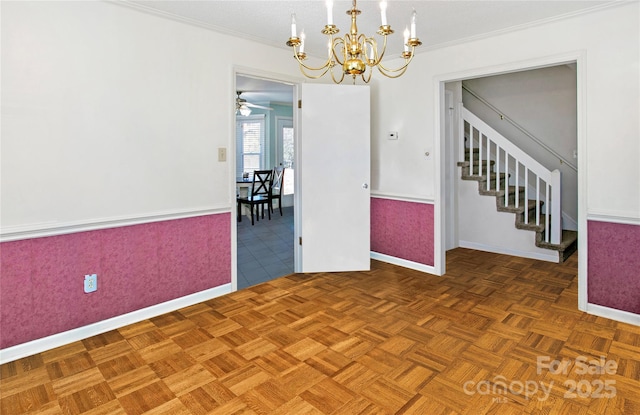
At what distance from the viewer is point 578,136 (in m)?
2.97

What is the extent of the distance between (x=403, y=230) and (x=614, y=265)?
6.24ft

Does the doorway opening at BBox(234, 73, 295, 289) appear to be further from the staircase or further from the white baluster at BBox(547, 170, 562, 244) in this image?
the white baluster at BBox(547, 170, 562, 244)

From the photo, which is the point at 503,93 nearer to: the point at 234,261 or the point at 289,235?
the point at 289,235

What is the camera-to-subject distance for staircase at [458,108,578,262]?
4422 millimetres

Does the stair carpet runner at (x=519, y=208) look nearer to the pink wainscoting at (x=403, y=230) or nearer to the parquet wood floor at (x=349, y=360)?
the parquet wood floor at (x=349, y=360)

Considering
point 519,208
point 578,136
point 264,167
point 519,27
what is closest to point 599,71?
point 578,136

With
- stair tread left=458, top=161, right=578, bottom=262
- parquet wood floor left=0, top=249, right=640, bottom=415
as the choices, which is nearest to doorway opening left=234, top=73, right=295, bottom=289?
parquet wood floor left=0, top=249, right=640, bottom=415

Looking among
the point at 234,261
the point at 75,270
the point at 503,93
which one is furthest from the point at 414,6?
the point at 503,93

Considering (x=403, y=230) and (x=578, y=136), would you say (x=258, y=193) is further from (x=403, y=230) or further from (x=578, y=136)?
(x=578, y=136)

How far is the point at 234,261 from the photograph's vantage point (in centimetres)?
355

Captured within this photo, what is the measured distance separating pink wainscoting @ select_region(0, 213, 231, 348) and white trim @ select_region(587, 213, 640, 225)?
2977mm

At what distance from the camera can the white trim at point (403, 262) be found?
4.07 m

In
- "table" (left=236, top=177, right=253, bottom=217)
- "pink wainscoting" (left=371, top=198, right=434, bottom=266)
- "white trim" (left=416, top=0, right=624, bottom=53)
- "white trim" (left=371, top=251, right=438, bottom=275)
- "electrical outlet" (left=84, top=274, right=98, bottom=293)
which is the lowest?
"white trim" (left=371, top=251, right=438, bottom=275)

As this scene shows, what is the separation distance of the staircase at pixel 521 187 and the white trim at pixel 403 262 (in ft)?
4.82
